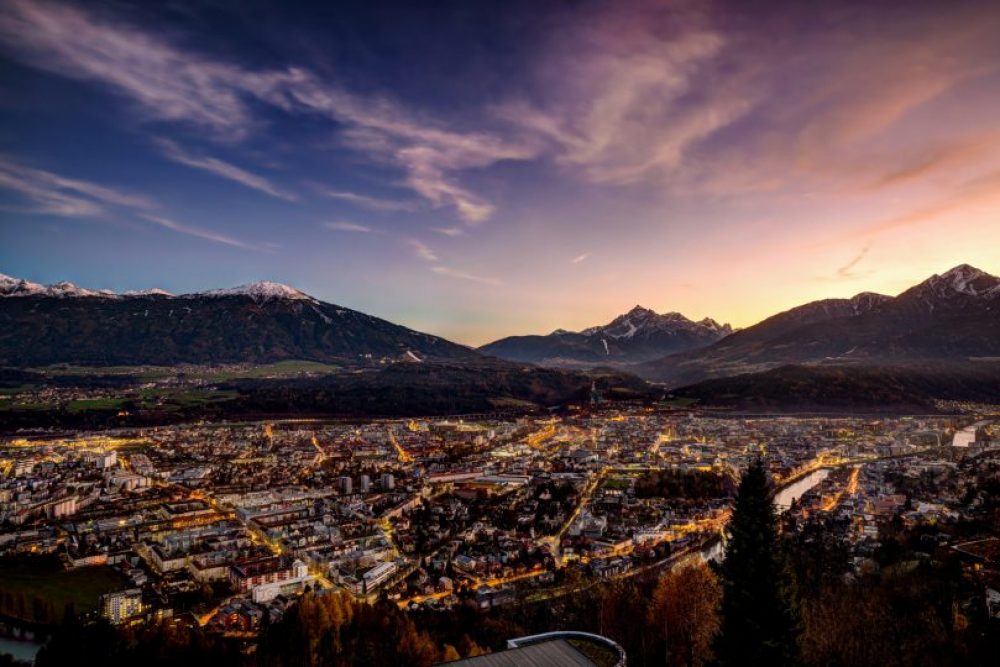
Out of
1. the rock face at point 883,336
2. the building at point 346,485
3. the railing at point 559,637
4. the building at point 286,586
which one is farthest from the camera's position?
the rock face at point 883,336

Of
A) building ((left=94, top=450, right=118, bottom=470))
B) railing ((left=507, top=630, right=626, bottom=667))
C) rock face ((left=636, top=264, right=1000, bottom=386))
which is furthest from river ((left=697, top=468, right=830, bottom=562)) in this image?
rock face ((left=636, top=264, right=1000, bottom=386))

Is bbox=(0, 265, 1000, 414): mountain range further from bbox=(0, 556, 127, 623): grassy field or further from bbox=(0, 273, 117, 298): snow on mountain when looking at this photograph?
bbox=(0, 556, 127, 623): grassy field

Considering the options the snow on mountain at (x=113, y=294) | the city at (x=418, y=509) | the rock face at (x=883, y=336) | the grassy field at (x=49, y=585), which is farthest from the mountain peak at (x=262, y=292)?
the grassy field at (x=49, y=585)

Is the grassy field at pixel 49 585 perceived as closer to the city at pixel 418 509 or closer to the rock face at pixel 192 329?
the city at pixel 418 509

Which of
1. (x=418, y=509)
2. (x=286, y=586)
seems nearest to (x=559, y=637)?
(x=286, y=586)

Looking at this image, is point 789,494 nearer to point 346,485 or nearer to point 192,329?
point 346,485

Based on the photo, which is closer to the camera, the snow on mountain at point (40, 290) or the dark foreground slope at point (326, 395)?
the dark foreground slope at point (326, 395)

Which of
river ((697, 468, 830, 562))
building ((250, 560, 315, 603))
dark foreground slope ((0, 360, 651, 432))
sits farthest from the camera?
dark foreground slope ((0, 360, 651, 432))

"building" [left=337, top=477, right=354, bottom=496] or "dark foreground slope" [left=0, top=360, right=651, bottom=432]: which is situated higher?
"dark foreground slope" [left=0, top=360, right=651, bottom=432]
